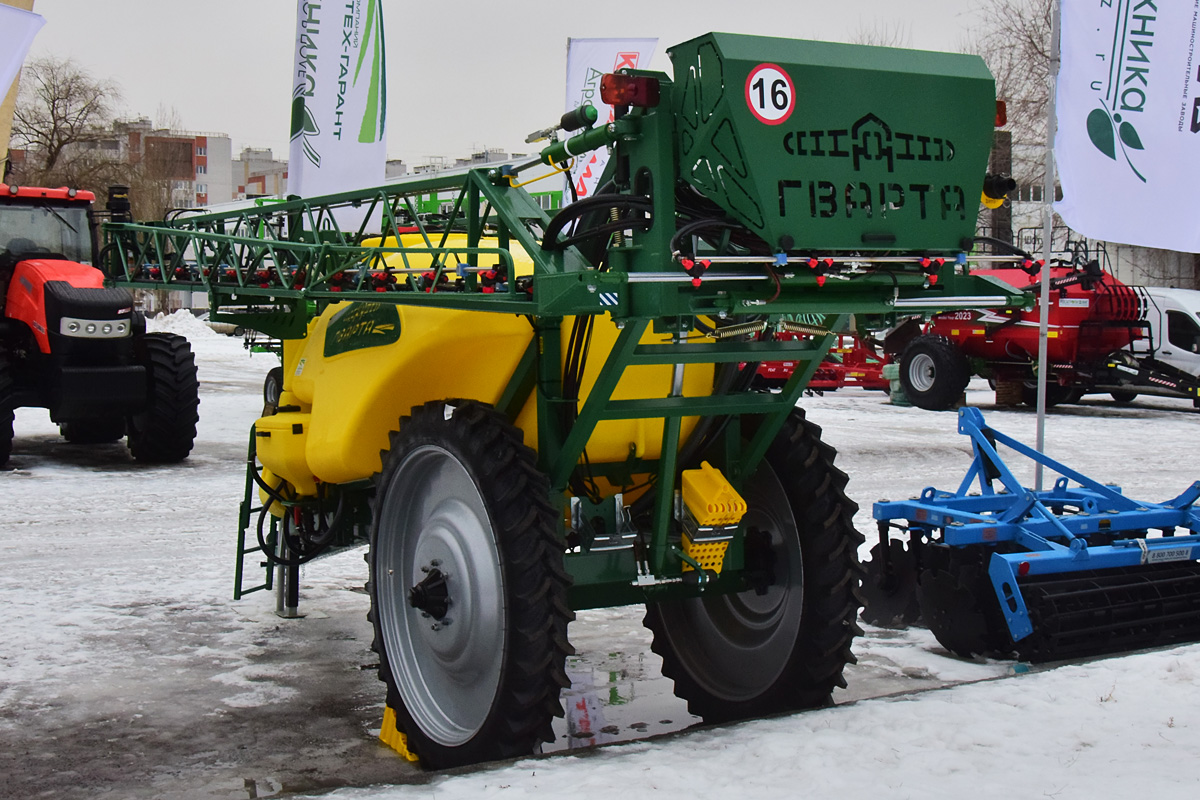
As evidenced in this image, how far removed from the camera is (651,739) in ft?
14.1

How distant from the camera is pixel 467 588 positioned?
448cm

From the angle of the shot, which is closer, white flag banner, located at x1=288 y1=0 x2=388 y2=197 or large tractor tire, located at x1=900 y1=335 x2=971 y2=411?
white flag banner, located at x1=288 y1=0 x2=388 y2=197

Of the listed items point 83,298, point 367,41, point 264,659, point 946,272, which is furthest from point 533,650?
point 367,41

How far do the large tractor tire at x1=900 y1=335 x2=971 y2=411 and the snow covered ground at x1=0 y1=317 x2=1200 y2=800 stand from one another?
9.61 metres

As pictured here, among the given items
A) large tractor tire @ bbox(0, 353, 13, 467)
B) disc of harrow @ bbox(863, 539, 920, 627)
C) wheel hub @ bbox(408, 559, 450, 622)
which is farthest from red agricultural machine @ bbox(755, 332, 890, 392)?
wheel hub @ bbox(408, 559, 450, 622)

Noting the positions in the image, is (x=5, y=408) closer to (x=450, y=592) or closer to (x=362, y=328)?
(x=362, y=328)

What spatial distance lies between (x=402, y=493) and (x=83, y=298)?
7.82m

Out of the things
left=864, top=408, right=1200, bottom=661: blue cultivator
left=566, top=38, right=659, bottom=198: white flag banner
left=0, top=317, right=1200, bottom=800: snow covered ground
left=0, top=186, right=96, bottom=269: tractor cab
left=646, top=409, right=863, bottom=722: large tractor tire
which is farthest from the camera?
left=566, top=38, right=659, bottom=198: white flag banner

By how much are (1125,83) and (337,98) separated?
802cm

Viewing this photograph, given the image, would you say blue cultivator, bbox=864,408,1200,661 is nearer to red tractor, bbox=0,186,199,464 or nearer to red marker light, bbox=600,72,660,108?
red marker light, bbox=600,72,660,108

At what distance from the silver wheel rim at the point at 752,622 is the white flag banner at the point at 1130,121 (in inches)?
135

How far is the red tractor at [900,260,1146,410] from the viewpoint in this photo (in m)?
17.7

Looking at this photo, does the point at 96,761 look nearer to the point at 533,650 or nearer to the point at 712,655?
the point at 533,650

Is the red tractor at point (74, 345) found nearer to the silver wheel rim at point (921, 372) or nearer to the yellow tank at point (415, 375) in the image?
the yellow tank at point (415, 375)
